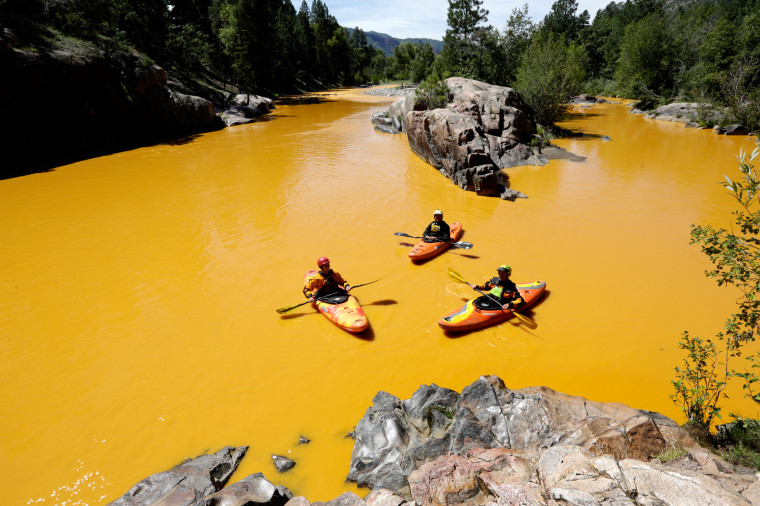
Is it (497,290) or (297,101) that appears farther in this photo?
(297,101)

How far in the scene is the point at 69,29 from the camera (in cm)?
2161

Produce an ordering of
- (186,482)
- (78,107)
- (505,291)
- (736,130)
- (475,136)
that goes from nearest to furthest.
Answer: (186,482), (505,291), (475,136), (78,107), (736,130)

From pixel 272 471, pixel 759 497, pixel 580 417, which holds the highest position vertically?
pixel 759 497

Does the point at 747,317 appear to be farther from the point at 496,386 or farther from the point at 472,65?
the point at 472,65

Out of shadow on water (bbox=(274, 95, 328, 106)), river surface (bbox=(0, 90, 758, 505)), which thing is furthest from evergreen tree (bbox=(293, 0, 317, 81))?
river surface (bbox=(0, 90, 758, 505))

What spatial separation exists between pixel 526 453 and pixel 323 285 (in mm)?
5102

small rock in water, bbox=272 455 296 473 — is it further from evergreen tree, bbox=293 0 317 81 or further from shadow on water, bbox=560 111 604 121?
evergreen tree, bbox=293 0 317 81

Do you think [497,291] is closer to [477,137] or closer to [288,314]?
[288,314]

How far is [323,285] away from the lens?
8.02 m

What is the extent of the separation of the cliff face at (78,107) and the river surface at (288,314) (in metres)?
3.19

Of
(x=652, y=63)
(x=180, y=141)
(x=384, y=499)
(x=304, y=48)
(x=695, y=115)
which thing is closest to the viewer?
(x=384, y=499)

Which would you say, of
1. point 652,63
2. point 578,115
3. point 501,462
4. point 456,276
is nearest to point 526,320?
point 456,276

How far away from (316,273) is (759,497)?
23.5 feet

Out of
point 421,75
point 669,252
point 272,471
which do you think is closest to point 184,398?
point 272,471
